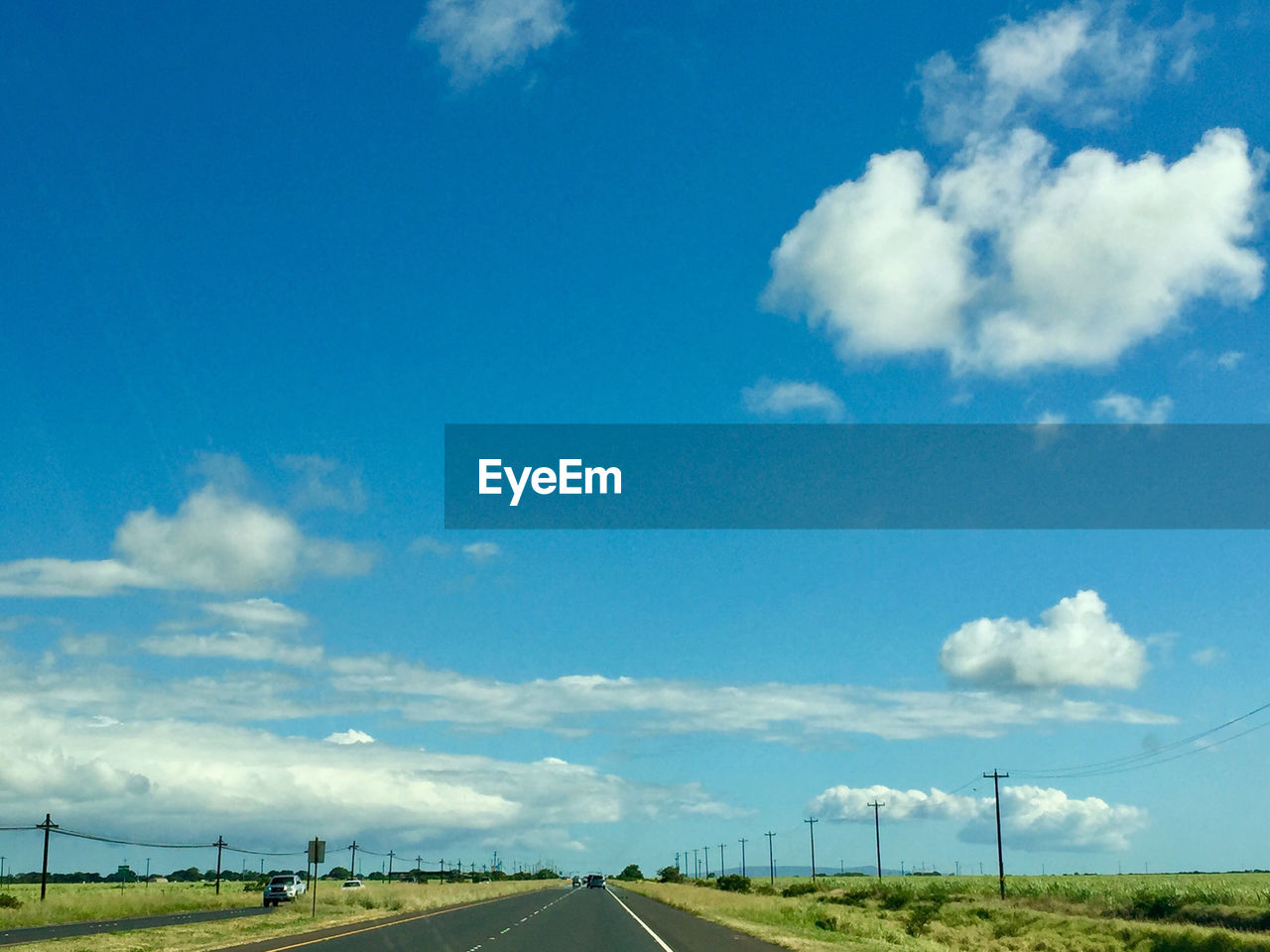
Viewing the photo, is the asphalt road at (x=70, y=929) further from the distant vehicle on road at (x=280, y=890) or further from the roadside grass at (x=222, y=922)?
the distant vehicle on road at (x=280, y=890)

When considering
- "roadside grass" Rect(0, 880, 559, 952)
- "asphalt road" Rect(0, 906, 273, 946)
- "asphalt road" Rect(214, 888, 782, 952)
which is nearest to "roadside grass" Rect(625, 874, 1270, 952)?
"asphalt road" Rect(214, 888, 782, 952)

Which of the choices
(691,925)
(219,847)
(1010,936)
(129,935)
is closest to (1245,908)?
(1010,936)

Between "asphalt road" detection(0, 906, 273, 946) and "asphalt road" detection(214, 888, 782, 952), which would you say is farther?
"asphalt road" detection(0, 906, 273, 946)

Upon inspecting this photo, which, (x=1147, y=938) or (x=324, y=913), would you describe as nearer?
(x=1147, y=938)

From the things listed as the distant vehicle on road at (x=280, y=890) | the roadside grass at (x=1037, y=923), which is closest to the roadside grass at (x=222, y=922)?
the distant vehicle on road at (x=280, y=890)

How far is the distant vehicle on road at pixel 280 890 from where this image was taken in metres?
70.6

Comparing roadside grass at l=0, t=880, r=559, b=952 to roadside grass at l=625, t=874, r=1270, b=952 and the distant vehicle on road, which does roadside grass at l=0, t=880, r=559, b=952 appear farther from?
roadside grass at l=625, t=874, r=1270, b=952

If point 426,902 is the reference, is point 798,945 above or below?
above

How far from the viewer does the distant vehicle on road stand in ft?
232

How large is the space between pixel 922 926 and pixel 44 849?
5255cm

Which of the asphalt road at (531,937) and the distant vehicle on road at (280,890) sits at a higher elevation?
the asphalt road at (531,937)

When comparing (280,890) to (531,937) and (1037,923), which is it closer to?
(531,937)

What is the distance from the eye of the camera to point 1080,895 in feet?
247

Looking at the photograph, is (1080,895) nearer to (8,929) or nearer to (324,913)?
(324,913)
